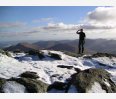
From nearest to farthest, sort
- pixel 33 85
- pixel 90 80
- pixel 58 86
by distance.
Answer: pixel 33 85
pixel 58 86
pixel 90 80

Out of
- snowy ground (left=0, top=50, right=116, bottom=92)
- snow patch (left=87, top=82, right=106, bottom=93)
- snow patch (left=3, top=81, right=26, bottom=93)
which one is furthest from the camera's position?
snowy ground (left=0, top=50, right=116, bottom=92)

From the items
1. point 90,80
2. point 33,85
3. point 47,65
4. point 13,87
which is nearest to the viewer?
point 13,87

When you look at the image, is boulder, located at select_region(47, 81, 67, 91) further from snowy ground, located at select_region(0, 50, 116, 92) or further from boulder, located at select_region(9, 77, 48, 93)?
snowy ground, located at select_region(0, 50, 116, 92)

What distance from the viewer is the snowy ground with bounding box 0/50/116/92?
66.6 feet

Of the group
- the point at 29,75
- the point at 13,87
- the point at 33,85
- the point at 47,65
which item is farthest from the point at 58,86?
the point at 47,65

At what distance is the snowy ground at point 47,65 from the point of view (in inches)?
799

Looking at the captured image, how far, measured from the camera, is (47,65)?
23016 millimetres

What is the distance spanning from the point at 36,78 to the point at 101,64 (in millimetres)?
8115

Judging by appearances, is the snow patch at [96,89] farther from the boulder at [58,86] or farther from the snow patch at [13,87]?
the snow patch at [13,87]

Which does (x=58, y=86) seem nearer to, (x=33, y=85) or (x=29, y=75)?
(x=33, y=85)

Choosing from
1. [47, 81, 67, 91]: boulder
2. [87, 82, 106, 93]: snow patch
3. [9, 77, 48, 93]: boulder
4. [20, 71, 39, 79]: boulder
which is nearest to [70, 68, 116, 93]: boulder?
[87, 82, 106, 93]: snow patch

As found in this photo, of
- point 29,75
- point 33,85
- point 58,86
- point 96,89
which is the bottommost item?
point 96,89
